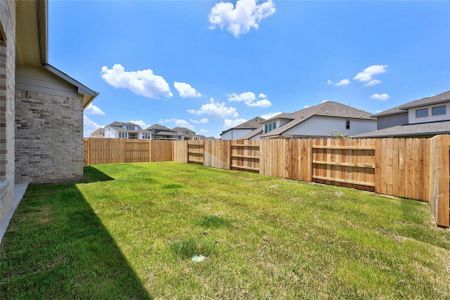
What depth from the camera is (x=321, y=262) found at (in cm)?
257

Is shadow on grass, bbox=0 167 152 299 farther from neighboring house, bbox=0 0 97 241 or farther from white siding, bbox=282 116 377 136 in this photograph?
white siding, bbox=282 116 377 136

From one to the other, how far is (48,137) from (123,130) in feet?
174

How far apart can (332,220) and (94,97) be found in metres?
9.79

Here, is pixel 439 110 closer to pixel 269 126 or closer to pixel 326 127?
pixel 326 127

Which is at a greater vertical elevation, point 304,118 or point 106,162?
point 304,118

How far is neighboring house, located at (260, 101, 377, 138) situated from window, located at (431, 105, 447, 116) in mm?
8110

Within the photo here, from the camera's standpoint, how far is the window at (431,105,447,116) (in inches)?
672

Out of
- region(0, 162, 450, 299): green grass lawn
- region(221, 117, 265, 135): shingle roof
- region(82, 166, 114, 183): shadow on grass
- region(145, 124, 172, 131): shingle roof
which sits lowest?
region(0, 162, 450, 299): green grass lawn

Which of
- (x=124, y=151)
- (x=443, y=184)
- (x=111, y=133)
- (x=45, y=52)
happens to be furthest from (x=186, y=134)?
(x=443, y=184)

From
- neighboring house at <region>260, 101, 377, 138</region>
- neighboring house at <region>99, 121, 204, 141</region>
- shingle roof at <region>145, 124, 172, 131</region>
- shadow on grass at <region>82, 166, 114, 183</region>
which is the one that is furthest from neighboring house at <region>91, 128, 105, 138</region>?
shadow on grass at <region>82, 166, 114, 183</region>

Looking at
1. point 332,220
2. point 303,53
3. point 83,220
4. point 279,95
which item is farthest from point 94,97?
point 279,95

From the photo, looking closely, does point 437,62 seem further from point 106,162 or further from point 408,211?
point 106,162

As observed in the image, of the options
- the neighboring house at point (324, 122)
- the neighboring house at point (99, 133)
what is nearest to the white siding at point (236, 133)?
the neighboring house at point (324, 122)

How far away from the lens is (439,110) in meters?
17.4
